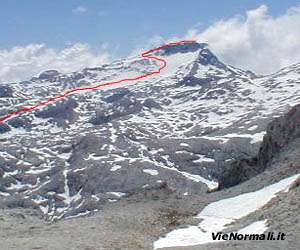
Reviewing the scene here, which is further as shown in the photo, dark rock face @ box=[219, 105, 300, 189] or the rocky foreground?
dark rock face @ box=[219, 105, 300, 189]

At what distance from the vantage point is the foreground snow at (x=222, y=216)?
36156 millimetres

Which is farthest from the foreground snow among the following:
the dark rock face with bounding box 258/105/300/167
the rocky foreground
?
the dark rock face with bounding box 258/105/300/167

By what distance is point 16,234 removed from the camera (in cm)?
3894

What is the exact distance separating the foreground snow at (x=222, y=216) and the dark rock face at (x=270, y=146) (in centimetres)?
1971

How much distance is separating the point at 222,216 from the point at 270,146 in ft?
132

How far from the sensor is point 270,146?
8356 cm

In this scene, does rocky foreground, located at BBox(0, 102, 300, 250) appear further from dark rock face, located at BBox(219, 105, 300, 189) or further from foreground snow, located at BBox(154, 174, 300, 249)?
dark rock face, located at BBox(219, 105, 300, 189)

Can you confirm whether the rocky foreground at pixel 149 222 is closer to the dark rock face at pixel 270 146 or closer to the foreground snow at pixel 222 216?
the foreground snow at pixel 222 216

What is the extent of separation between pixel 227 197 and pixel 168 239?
17415 mm

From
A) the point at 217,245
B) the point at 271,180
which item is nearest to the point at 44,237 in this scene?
the point at 217,245

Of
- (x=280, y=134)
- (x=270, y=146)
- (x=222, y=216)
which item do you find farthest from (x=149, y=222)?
(x=270, y=146)

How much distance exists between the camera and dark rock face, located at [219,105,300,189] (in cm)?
7425

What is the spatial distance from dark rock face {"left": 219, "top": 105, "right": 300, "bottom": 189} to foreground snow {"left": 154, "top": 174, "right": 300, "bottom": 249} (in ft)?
64.7

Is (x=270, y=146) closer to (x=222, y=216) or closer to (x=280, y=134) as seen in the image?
(x=280, y=134)
